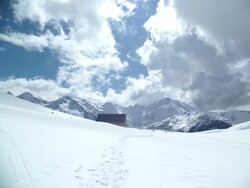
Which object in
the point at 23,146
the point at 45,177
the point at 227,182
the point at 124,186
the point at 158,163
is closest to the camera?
the point at 45,177

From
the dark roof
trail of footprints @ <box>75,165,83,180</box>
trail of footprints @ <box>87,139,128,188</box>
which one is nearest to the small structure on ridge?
the dark roof

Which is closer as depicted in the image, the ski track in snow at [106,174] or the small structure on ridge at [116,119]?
the ski track in snow at [106,174]

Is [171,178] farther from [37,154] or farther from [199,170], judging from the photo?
[37,154]

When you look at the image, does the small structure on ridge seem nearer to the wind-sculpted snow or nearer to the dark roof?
the dark roof

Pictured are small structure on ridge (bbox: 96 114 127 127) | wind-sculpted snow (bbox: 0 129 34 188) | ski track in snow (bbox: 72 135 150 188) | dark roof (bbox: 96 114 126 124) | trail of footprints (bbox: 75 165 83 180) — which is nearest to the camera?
wind-sculpted snow (bbox: 0 129 34 188)

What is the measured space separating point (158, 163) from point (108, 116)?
142686 mm

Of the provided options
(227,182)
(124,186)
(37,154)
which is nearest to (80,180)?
(124,186)

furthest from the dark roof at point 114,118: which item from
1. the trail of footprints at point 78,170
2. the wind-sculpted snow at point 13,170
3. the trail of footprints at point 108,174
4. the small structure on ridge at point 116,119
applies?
the wind-sculpted snow at point 13,170

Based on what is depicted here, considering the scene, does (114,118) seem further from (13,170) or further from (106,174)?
(13,170)

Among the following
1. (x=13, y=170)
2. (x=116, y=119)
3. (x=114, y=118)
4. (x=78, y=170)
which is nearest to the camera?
(x=13, y=170)

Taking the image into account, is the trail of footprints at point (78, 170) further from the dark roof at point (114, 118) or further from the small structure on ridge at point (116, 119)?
the dark roof at point (114, 118)

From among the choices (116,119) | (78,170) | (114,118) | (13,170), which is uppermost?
(114,118)

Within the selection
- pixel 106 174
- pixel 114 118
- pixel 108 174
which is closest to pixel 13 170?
pixel 106 174

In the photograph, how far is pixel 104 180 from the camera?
10.3 m
